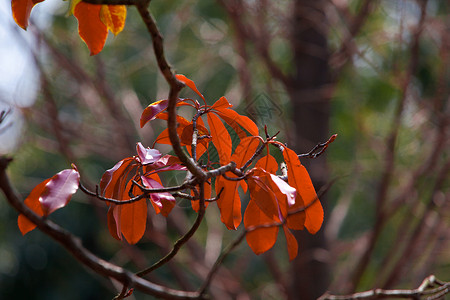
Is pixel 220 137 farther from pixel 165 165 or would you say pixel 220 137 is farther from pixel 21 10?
pixel 21 10

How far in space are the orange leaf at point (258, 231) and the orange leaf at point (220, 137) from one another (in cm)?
7

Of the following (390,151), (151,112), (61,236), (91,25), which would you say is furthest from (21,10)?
(390,151)

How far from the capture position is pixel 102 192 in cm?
52

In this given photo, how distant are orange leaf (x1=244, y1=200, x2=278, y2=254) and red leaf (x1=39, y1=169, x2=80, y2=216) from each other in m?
0.20

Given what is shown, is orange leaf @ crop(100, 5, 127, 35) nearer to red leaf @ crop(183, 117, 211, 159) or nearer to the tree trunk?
red leaf @ crop(183, 117, 211, 159)

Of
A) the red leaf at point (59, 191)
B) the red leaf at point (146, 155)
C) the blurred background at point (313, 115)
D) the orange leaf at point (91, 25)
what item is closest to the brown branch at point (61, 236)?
the red leaf at point (59, 191)

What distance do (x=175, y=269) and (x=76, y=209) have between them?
313 cm

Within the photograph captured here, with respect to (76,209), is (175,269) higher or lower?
higher

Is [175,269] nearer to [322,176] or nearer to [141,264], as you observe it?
[141,264]

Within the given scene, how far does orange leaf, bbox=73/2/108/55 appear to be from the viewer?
0.56m

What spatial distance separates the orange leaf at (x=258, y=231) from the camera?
1.84 ft

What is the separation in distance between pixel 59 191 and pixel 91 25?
225 millimetres

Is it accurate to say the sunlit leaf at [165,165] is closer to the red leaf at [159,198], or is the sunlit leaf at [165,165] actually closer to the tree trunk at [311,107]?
the red leaf at [159,198]

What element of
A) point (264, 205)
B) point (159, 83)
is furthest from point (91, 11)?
point (159, 83)
